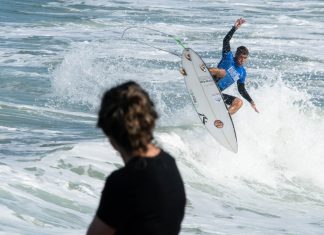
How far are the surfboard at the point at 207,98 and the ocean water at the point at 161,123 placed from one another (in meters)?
0.69

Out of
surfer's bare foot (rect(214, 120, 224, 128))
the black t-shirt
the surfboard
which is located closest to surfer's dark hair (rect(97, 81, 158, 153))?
the black t-shirt

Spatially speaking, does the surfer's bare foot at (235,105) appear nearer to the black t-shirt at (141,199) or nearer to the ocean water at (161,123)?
the ocean water at (161,123)

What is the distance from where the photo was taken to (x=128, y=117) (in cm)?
264

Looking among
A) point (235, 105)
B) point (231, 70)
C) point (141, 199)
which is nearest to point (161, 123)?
point (235, 105)

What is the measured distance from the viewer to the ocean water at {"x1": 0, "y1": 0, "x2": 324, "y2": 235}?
9125mm

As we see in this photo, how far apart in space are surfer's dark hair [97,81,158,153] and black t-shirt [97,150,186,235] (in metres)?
0.06

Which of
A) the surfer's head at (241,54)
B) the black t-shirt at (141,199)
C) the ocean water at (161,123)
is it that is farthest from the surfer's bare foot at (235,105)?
the black t-shirt at (141,199)

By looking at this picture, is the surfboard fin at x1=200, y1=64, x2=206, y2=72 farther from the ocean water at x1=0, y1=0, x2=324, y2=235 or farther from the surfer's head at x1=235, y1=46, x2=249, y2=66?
the ocean water at x1=0, y1=0, x2=324, y2=235

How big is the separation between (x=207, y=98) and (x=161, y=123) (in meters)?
2.87

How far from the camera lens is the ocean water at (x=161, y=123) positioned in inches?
359

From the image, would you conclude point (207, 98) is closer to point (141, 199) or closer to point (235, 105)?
point (235, 105)

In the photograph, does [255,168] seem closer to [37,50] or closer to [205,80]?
[205,80]

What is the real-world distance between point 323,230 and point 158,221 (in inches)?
276

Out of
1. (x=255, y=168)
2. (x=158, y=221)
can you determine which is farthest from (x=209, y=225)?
(x=158, y=221)
